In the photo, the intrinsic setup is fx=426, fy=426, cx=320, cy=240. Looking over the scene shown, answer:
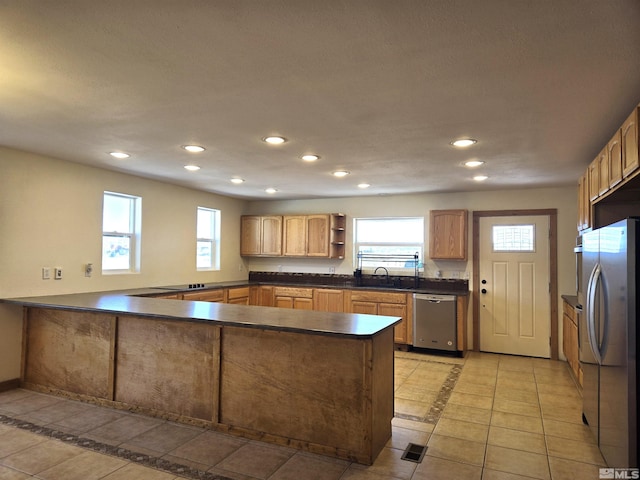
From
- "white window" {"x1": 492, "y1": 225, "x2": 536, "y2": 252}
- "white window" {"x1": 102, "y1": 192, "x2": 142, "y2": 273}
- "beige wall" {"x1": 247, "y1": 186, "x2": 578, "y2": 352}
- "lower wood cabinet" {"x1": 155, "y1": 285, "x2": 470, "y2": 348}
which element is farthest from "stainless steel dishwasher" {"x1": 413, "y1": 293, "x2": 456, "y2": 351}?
"white window" {"x1": 102, "y1": 192, "x2": 142, "y2": 273}

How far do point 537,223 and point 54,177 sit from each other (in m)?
5.75

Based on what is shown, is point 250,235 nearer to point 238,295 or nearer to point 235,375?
point 238,295

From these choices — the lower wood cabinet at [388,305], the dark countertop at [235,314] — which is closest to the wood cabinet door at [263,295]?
the lower wood cabinet at [388,305]

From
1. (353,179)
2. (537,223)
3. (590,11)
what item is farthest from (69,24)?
(537,223)

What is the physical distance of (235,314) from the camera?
3.20 metres

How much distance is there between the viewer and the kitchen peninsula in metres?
2.73

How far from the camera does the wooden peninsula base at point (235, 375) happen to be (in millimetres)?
2725

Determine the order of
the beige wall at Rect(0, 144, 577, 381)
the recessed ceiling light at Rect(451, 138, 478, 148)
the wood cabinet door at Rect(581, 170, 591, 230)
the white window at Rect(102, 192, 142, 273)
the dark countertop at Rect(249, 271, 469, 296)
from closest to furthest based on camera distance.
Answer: the recessed ceiling light at Rect(451, 138, 478, 148) → the wood cabinet door at Rect(581, 170, 591, 230) → the beige wall at Rect(0, 144, 577, 381) → the white window at Rect(102, 192, 142, 273) → the dark countertop at Rect(249, 271, 469, 296)

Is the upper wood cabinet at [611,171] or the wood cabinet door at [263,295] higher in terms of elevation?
the upper wood cabinet at [611,171]

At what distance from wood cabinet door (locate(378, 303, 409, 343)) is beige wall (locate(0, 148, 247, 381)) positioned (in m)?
2.87

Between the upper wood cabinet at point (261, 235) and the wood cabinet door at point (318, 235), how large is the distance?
0.52 m

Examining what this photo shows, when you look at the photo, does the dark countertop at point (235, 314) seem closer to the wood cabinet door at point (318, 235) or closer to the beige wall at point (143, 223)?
the beige wall at point (143, 223)

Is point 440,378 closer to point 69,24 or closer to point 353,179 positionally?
point 353,179

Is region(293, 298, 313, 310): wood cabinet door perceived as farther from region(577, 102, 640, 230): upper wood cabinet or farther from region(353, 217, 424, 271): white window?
region(577, 102, 640, 230): upper wood cabinet
